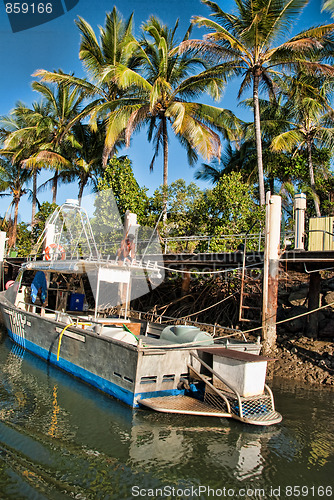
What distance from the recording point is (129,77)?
1930 centimetres

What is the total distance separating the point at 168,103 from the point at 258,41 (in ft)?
18.5

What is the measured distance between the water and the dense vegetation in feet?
26.9

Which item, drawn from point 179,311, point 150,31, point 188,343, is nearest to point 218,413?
point 188,343

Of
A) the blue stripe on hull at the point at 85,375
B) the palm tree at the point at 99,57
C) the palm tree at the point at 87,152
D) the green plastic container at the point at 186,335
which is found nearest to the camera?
the blue stripe on hull at the point at 85,375

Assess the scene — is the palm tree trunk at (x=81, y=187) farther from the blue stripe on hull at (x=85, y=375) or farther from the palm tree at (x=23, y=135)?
the blue stripe on hull at (x=85, y=375)

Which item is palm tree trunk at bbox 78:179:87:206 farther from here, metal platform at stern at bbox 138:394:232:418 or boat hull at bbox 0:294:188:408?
metal platform at stern at bbox 138:394:232:418

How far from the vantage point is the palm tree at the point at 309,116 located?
20375mm

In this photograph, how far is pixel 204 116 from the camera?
68.7ft

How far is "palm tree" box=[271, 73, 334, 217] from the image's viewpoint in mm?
20375

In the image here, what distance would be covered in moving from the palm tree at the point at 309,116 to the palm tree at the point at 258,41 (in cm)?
240

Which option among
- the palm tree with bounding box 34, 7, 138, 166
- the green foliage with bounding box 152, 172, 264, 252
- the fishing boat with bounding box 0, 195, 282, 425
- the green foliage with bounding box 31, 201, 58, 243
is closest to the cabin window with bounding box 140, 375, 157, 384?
the fishing boat with bounding box 0, 195, 282, 425

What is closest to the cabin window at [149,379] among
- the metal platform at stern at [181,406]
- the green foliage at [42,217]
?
the metal platform at stern at [181,406]

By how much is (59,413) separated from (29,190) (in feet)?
102

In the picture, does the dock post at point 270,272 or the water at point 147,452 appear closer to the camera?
the water at point 147,452
